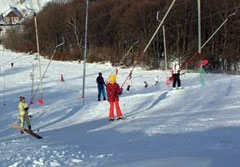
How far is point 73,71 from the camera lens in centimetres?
5416

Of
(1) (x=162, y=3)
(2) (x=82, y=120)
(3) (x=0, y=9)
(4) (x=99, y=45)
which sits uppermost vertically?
(3) (x=0, y=9)

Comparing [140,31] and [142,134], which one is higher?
[140,31]

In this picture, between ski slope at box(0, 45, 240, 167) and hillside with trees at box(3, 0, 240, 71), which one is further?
hillside with trees at box(3, 0, 240, 71)

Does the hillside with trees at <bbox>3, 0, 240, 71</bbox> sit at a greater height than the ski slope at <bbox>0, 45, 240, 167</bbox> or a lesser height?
greater

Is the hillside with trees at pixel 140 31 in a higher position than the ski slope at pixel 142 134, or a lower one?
higher

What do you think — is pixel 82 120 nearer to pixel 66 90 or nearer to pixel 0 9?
pixel 66 90

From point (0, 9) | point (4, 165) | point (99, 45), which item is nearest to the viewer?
point (4, 165)

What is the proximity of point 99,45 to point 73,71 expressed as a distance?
80.1ft

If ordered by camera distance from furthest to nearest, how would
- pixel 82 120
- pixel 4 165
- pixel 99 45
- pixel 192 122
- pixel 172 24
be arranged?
pixel 99 45 < pixel 172 24 < pixel 82 120 < pixel 192 122 < pixel 4 165

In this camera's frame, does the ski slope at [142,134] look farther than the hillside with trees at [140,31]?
No

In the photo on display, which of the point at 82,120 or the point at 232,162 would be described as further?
the point at 82,120

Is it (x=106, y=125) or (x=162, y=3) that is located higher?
(x=162, y=3)

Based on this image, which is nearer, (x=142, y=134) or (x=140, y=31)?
(x=142, y=134)

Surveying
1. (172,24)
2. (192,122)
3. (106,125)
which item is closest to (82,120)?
(106,125)
